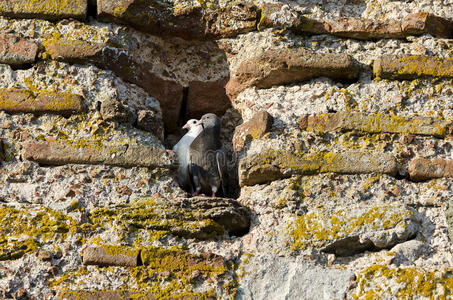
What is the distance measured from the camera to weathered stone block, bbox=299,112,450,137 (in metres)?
3.59

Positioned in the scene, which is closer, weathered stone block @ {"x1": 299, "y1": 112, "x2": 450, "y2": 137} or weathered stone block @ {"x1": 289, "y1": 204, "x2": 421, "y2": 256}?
weathered stone block @ {"x1": 289, "y1": 204, "x2": 421, "y2": 256}

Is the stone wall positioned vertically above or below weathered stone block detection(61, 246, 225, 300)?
above

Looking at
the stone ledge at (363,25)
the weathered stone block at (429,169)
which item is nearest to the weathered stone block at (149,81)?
the stone ledge at (363,25)

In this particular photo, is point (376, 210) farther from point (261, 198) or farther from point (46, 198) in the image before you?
point (46, 198)

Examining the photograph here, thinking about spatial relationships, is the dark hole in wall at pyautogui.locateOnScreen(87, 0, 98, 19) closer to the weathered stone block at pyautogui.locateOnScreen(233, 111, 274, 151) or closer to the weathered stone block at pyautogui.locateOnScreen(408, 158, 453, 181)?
the weathered stone block at pyautogui.locateOnScreen(233, 111, 274, 151)

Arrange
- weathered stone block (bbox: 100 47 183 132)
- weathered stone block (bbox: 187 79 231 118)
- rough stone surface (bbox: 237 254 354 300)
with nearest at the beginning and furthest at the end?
rough stone surface (bbox: 237 254 354 300), weathered stone block (bbox: 100 47 183 132), weathered stone block (bbox: 187 79 231 118)

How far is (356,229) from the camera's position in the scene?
3242mm

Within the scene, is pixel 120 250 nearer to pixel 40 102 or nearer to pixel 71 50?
pixel 40 102

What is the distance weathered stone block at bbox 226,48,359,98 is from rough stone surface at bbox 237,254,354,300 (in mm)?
991

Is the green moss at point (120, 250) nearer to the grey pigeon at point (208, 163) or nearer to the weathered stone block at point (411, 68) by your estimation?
the grey pigeon at point (208, 163)

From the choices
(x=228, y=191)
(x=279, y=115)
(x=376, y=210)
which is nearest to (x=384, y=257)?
(x=376, y=210)

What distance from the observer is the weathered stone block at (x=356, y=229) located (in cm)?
322

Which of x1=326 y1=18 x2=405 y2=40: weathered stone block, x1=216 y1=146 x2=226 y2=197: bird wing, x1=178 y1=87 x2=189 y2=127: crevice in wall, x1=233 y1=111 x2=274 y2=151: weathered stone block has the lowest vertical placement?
x1=216 y1=146 x2=226 y2=197: bird wing

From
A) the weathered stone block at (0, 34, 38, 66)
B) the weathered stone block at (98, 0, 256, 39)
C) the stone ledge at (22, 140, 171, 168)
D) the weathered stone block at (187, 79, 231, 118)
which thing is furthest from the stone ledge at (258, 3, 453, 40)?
the weathered stone block at (0, 34, 38, 66)
